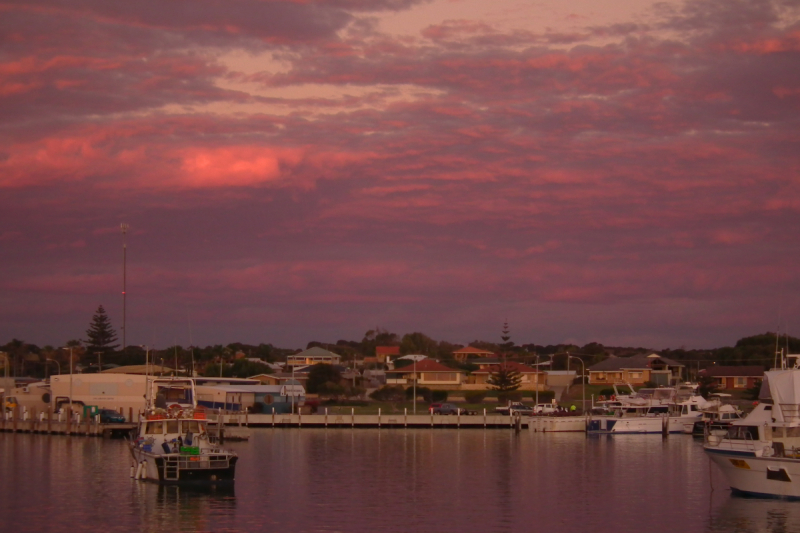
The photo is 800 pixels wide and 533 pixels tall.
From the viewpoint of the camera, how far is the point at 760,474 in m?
44.6

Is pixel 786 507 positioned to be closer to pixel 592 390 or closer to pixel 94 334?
pixel 592 390

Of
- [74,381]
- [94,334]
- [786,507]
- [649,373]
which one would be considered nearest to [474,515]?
[786,507]

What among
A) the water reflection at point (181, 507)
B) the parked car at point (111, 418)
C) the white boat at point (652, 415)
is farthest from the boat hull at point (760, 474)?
the parked car at point (111, 418)

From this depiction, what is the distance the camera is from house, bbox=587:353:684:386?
→ 486ft

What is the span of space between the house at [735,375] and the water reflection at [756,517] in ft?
343

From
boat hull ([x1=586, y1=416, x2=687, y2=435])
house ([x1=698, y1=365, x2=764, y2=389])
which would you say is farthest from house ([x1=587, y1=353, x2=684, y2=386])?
boat hull ([x1=586, y1=416, x2=687, y2=435])

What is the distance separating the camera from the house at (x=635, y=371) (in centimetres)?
14812

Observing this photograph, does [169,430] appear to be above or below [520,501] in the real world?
above

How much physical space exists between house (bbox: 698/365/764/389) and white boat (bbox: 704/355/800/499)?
103314 millimetres

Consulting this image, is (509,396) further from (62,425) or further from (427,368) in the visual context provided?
(62,425)

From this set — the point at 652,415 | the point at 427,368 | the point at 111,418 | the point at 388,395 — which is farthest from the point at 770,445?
the point at 427,368

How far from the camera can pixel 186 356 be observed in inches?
7057

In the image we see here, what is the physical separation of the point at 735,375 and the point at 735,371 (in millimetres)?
751

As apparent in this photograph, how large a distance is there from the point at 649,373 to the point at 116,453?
315 ft
